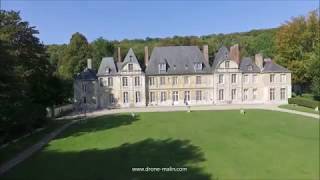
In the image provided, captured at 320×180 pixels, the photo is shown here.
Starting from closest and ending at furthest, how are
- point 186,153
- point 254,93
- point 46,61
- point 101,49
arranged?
point 186,153
point 46,61
point 254,93
point 101,49

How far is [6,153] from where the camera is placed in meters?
20.8

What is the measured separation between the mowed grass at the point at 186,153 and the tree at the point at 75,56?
39.6 meters

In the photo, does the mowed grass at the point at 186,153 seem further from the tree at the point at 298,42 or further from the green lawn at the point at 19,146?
the tree at the point at 298,42

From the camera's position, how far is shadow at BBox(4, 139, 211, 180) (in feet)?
47.3

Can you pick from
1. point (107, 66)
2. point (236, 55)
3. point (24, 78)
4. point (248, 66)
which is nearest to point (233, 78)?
point (248, 66)

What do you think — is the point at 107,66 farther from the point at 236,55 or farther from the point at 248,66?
the point at 248,66

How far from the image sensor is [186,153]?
18.4 meters

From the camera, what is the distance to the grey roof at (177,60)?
52000 millimetres

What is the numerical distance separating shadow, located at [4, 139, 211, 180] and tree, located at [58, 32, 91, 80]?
153 feet

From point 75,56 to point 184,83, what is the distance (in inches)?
954

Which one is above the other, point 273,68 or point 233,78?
point 273,68

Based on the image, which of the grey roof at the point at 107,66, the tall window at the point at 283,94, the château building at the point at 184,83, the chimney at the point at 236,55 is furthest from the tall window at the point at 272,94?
the grey roof at the point at 107,66

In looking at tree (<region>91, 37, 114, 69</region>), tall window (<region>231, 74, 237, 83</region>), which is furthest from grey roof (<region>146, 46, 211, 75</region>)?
tree (<region>91, 37, 114, 69</region>)

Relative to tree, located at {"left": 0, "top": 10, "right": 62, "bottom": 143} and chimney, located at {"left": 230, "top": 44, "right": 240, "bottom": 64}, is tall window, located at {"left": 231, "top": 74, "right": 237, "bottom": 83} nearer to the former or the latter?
chimney, located at {"left": 230, "top": 44, "right": 240, "bottom": 64}
